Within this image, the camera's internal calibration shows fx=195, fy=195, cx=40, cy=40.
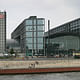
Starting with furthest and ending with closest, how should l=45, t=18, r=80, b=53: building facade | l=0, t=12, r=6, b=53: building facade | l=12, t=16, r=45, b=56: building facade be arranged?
l=0, t=12, r=6, b=53: building facade, l=12, t=16, r=45, b=56: building facade, l=45, t=18, r=80, b=53: building facade

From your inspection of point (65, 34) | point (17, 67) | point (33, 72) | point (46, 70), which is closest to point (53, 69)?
point (46, 70)

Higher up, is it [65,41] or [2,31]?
[2,31]

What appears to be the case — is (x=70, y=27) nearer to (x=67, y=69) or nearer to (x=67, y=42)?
(x=67, y=42)

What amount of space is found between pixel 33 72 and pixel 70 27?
86.1 m

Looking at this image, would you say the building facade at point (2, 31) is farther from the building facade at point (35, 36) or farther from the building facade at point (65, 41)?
the building facade at point (65, 41)

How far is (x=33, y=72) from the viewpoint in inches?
2085

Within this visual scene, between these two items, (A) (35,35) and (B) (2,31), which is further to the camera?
(B) (2,31)

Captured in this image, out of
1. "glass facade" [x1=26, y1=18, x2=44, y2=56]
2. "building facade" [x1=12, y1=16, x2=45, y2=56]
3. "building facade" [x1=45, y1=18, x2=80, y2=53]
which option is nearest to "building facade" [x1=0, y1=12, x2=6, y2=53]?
"building facade" [x1=12, y1=16, x2=45, y2=56]

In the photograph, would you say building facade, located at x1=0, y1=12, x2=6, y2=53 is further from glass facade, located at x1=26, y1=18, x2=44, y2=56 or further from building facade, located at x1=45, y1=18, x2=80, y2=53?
building facade, located at x1=45, y1=18, x2=80, y2=53

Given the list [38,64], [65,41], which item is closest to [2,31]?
[65,41]

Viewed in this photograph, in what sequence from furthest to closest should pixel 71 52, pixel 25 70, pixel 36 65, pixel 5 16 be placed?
pixel 5 16
pixel 71 52
pixel 36 65
pixel 25 70

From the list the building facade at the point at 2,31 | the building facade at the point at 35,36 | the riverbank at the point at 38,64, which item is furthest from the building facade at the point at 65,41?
the building facade at the point at 2,31

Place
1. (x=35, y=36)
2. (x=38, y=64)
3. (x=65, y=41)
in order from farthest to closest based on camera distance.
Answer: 1. (x=35, y=36)
2. (x=65, y=41)
3. (x=38, y=64)

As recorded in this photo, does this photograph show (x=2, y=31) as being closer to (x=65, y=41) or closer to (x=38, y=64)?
(x=65, y=41)
